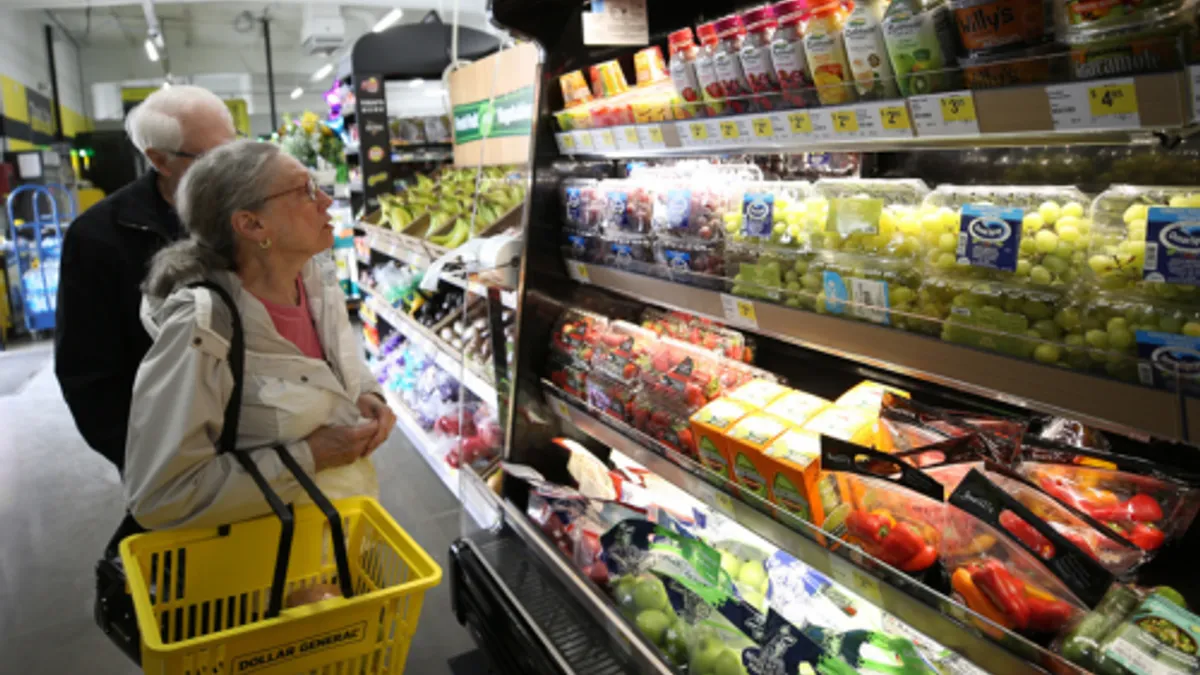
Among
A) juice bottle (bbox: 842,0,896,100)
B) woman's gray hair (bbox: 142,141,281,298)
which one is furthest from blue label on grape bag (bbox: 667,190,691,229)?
woman's gray hair (bbox: 142,141,281,298)

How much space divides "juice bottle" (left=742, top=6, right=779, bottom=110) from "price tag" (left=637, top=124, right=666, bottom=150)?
13.7 inches

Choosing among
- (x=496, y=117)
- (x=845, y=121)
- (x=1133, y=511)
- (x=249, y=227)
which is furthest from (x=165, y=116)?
(x=1133, y=511)

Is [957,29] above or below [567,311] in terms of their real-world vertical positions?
above

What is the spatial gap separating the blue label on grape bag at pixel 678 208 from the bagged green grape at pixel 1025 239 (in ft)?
2.43

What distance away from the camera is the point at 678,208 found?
77.6 inches

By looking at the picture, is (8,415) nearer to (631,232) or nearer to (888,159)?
(631,232)

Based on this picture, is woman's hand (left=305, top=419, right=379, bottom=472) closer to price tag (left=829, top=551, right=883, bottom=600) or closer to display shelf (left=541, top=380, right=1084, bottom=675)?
display shelf (left=541, top=380, right=1084, bottom=675)

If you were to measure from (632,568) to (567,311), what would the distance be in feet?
2.93

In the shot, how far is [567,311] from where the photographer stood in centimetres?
256

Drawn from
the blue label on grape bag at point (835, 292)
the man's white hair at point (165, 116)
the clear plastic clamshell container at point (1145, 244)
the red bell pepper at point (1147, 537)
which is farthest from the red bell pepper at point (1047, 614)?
the man's white hair at point (165, 116)

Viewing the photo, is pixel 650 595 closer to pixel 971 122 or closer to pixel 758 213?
pixel 758 213

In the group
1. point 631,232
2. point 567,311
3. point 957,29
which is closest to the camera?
point 957,29

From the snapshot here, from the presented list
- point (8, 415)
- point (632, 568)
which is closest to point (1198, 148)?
point (632, 568)

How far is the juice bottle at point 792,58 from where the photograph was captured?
57.8 inches
